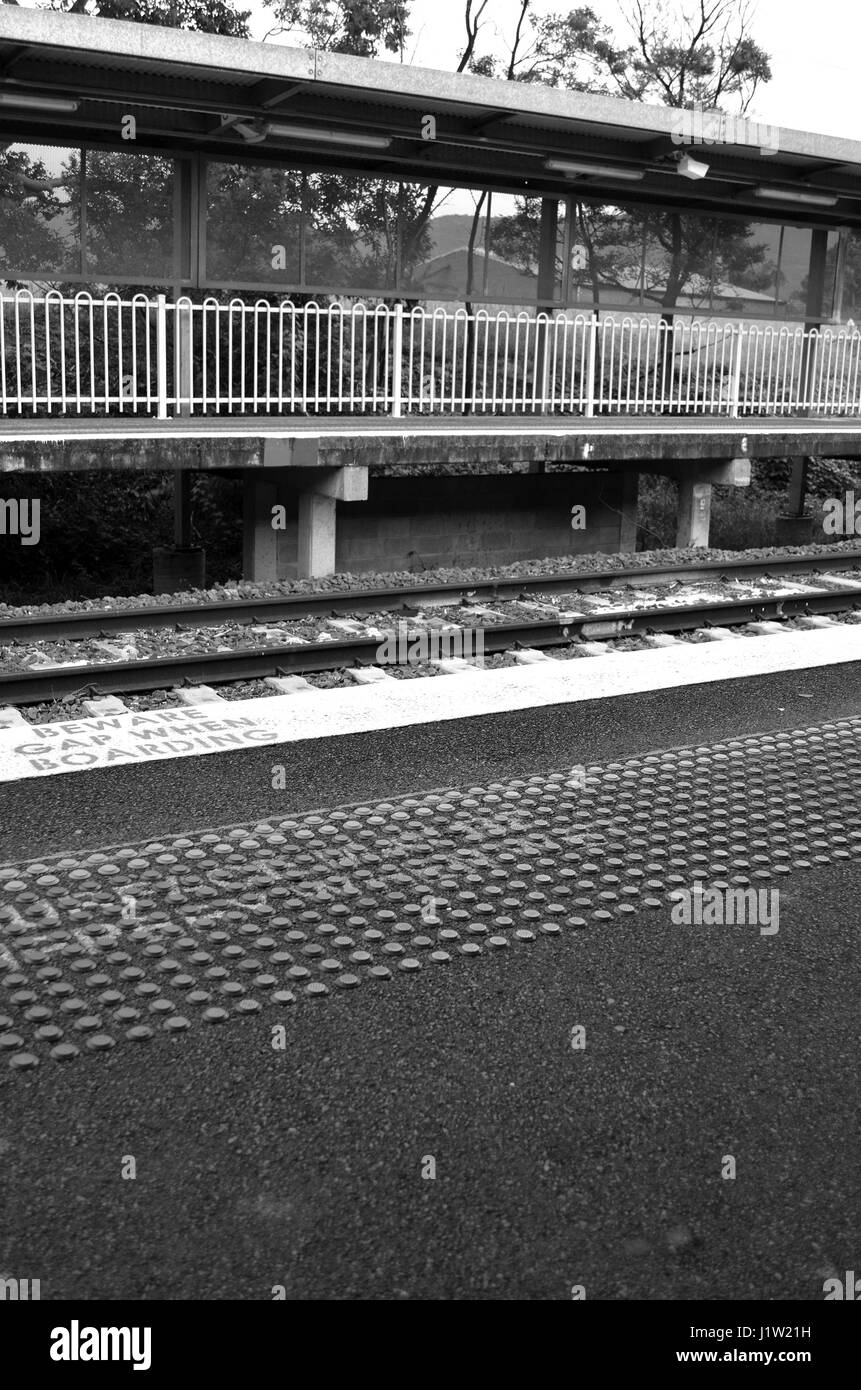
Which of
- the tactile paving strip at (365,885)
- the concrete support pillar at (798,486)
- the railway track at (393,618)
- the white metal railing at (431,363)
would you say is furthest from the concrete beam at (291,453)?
the concrete support pillar at (798,486)

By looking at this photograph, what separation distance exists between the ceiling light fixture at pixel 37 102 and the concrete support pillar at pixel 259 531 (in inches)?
148

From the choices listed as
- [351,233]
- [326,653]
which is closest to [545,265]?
[351,233]

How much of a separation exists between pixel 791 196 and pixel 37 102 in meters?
9.95

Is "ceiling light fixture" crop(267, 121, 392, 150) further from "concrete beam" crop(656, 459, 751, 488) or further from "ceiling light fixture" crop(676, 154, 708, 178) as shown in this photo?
"concrete beam" crop(656, 459, 751, 488)

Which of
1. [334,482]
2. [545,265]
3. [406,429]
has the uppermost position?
[545,265]

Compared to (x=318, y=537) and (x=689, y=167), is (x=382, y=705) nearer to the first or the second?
(x=318, y=537)

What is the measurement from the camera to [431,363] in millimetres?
16125

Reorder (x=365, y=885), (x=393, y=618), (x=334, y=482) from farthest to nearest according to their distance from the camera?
(x=334, y=482) → (x=393, y=618) → (x=365, y=885)

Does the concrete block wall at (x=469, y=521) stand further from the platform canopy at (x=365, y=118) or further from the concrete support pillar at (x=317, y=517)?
the platform canopy at (x=365, y=118)

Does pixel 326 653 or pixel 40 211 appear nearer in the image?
pixel 326 653

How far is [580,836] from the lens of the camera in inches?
255

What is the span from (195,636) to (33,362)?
366 cm

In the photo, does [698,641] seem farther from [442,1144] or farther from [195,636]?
[442,1144]

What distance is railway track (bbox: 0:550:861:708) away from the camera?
878 cm
